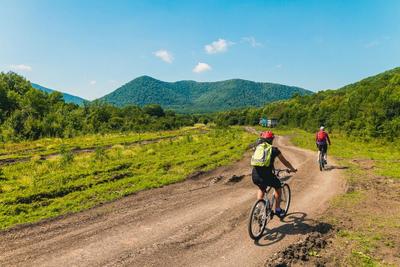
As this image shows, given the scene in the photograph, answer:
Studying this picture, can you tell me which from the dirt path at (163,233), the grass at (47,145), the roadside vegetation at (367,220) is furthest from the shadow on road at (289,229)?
the grass at (47,145)

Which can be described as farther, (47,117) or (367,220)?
(47,117)

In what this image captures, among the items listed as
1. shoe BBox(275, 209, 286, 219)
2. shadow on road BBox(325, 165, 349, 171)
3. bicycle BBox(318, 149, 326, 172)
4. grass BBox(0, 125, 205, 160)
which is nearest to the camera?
shoe BBox(275, 209, 286, 219)

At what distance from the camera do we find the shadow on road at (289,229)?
28.1 ft

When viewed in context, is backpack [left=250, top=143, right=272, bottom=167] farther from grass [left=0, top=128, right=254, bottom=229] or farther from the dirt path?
grass [left=0, top=128, right=254, bottom=229]

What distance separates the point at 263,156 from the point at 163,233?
374 cm

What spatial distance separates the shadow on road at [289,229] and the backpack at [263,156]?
6.87ft

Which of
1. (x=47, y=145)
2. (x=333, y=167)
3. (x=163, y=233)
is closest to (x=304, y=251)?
(x=163, y=233)

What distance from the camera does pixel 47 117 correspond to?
73938 millimetres

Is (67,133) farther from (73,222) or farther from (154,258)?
(154,258)

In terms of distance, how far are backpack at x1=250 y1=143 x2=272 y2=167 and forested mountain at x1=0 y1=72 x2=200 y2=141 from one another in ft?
199

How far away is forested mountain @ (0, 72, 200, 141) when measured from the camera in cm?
6347

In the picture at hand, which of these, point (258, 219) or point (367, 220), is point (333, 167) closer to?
point (367, 220)

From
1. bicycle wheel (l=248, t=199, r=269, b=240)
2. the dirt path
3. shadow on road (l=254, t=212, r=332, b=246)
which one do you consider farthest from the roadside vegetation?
bicycle wheel (l=248, t=199, r=269, b=240)

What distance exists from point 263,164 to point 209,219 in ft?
10.2
